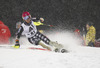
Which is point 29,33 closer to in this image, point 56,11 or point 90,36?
point 90,36

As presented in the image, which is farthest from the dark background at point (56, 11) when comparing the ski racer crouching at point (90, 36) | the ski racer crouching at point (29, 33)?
the ski racer crouching at point (29, 33)

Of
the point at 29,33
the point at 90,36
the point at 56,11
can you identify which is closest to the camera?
the point at 29,33

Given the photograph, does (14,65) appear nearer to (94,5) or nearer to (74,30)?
(74,30)

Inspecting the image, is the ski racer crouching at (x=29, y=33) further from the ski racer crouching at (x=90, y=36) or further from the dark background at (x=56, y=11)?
the ski racer crouching at (x=90, y=36)

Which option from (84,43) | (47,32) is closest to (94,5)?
(84,43)

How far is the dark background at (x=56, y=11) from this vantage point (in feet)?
17.7

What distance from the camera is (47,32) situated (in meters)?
5.48

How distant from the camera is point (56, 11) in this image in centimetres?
614

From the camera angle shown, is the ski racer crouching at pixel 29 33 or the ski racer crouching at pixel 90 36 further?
the ski racer crouching at pixel 90 36

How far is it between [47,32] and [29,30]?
2133 millimetres

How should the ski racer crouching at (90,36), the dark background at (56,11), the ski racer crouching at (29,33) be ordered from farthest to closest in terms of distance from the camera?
the dark background at (56,11) < the ski racer crouching at (90,36) < the ski racer crouching at (29,33)

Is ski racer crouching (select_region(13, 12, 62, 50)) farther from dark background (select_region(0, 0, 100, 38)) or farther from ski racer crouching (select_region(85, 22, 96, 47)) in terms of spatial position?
ski racer crouching (select_region(85, 22, 96, 47))

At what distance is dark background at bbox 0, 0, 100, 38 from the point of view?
538 centimetres

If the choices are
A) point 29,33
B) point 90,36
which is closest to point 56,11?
point 90,36
